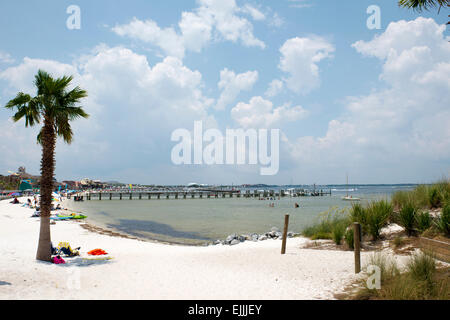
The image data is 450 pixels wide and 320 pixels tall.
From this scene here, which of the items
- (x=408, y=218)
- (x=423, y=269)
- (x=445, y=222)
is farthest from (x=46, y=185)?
(x=445, y=222)

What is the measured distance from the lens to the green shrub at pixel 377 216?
387 inches

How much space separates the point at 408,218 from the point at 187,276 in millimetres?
7336

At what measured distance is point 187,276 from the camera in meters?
7.29

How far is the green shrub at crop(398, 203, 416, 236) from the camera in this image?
9.16 metres

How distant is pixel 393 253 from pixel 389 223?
245 centimetres

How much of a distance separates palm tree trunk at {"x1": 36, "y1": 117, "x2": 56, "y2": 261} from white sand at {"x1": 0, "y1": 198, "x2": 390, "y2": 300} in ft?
1.54

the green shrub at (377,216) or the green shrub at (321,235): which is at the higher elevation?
the green shrub at (377,216)

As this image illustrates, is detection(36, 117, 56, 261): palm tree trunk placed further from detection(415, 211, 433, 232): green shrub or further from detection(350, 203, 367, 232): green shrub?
detection(415, 211, 433, 232): green shrub

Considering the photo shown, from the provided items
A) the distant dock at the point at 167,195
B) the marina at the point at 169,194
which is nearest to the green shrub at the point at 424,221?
the marina at the point at 169,194

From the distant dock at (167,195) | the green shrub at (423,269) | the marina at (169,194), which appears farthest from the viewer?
the marina at (169,194)

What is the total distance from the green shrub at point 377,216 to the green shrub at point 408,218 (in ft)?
2.21

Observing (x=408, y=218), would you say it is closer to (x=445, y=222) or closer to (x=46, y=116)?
(x=445, y=222)

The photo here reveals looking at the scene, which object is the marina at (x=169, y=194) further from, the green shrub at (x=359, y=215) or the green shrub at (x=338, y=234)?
the green shrub at (x=359, y=215)

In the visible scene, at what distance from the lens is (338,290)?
5.82m
